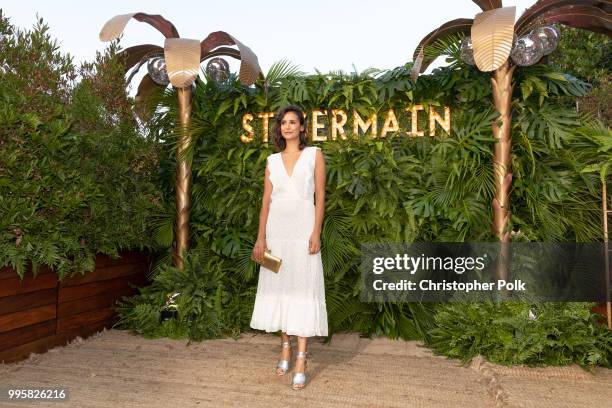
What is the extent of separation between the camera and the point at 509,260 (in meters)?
3.63

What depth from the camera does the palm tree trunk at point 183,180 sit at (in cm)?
421

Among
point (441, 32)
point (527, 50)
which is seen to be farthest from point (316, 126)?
point (527, 50)

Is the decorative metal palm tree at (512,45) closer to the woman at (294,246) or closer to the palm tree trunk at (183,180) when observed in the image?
the woman at (294,246)

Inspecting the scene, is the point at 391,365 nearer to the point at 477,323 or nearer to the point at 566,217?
the point at 477,323

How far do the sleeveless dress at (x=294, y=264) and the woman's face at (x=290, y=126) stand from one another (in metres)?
0.16

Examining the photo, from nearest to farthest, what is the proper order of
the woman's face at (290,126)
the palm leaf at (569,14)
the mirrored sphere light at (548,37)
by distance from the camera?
the woman's face at (290,126) → the mirrored sphere light at (548,37) → the palm leaf at (569,14)

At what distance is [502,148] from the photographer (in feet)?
11.8

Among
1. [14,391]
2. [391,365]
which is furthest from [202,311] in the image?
[391,365]

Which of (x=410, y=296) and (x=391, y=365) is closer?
(x=391, y=365)

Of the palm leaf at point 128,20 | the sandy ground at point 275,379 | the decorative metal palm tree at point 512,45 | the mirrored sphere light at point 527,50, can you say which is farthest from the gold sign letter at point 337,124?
the sandy ground at point 275,379

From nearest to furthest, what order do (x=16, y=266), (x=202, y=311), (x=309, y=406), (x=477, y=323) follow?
(x=309, y=406), (x=16, y=266), (x=477, y=323), (x=202, y=311)

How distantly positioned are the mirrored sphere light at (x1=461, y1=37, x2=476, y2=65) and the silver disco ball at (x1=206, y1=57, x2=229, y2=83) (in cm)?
238

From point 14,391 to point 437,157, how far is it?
3849 mm

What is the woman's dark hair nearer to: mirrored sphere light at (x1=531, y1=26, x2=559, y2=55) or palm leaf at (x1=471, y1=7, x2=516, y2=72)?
palm leaf at (x1=471, y1=7, x2=516, y2=72)
